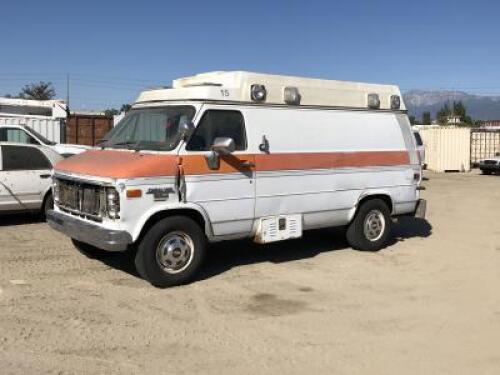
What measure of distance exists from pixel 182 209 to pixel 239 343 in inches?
89.4

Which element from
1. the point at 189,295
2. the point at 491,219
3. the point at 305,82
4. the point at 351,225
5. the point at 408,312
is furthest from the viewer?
the point at 491,219

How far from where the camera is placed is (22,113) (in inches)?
738

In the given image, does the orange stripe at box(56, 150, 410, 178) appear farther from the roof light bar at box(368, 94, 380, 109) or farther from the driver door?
the roof light bar at box(368, 94, 380, 109)

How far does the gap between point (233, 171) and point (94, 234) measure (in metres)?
1.87

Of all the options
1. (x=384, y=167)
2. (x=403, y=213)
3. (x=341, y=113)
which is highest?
(x=341, y=113)

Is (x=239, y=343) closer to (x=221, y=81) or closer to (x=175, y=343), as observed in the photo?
(x=175, y=343)

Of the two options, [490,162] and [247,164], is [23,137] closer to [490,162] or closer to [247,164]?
[247,164]

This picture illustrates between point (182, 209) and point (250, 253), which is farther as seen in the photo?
point (250, 253)

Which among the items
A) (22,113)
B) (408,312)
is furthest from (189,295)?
(22,113)

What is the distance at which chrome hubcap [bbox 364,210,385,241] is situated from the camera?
9.89 metres

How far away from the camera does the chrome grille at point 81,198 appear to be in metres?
7.37

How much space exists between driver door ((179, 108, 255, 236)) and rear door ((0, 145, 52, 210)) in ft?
15.9

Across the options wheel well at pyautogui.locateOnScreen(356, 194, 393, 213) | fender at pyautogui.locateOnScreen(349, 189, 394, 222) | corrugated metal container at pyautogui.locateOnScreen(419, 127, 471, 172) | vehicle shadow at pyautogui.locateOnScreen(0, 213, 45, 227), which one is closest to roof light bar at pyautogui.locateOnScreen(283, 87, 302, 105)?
fender at pyautogui.locateOnScreen(349, 189, 394, 222)

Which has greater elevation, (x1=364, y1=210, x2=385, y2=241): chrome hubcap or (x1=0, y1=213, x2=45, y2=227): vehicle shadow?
(x1=364, y1=210, x2=385, y2=241): chrome hubcap
